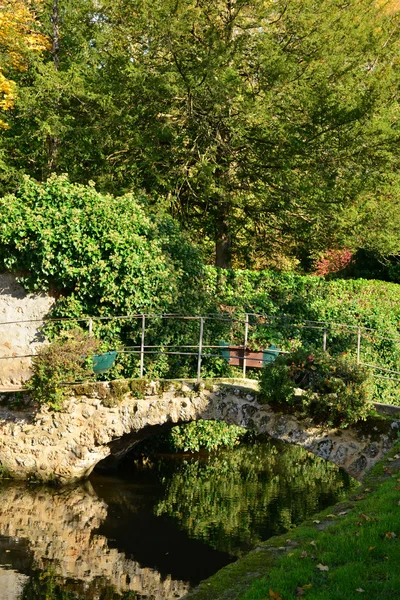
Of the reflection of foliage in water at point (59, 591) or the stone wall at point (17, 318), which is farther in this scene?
the stone wall at point (17, 318)

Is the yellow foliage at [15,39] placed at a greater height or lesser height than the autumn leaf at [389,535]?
greater

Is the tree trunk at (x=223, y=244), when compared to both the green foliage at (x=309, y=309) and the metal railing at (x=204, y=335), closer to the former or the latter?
the green foliage at (x=309, y=309)

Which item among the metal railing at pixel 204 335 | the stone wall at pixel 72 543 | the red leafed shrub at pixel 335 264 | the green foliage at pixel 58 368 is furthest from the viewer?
the red leafed shrub at pixel 335 264

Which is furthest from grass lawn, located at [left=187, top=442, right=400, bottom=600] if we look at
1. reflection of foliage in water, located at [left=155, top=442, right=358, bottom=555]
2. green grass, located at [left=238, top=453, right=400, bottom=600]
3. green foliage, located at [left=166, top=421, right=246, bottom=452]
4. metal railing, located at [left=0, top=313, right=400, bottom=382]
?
green foliage, located at [left=166, top=421, right=246, bottom=452]

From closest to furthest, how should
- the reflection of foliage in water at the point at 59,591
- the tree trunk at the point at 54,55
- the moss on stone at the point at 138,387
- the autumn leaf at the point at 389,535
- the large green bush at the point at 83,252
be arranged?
the autumn leaf at the point at 389,535, the reflection of foliage in water at the point at 59,591, the moss on stone at the point at 138,387, the large green bush at the point at 83,252, the tree trunk at the point at 54,55

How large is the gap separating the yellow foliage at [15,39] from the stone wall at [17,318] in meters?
5.70

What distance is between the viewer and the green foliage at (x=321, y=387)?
12.3 metres

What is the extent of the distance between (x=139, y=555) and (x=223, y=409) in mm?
3470

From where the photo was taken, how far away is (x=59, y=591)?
9.68 m

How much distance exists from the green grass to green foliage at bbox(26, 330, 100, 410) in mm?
6252

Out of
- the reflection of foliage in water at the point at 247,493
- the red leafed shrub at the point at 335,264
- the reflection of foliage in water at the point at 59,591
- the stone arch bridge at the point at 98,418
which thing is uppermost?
the red leafed shrub at the point at 335,264

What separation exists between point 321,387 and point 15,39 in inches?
515

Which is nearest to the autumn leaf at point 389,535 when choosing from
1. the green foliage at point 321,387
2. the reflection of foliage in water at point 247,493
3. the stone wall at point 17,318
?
the reflection of foliage in water at point 247,493

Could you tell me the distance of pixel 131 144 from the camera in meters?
18.7
